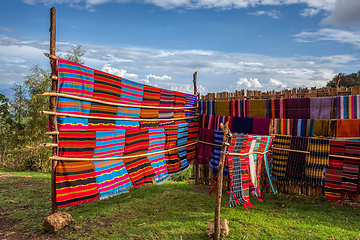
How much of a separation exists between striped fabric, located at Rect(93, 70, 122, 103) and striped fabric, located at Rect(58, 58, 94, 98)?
10 cm

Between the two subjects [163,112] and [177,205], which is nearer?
[177,205]

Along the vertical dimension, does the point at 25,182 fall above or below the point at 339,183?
below

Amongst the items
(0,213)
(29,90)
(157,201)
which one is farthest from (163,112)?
(29,90)

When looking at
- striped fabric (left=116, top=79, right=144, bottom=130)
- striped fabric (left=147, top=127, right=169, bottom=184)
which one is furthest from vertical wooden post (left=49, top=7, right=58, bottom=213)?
striped fabric (left=147, top=127, right=169, bottom=184)

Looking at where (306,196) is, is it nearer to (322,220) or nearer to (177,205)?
(322,220)

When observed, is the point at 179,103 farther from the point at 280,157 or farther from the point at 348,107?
the point at 348,107

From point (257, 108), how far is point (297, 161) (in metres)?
1.52

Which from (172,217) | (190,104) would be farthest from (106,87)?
(190,104)

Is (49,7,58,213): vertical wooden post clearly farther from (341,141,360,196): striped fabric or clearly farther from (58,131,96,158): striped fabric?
(341,141,360,196): striped fabric

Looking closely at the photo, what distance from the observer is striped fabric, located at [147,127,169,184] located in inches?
229

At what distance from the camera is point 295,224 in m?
4.63

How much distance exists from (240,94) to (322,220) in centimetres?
336

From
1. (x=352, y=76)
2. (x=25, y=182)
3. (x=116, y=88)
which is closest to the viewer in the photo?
(x=116, y=88)

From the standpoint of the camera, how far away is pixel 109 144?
4.84 meters
